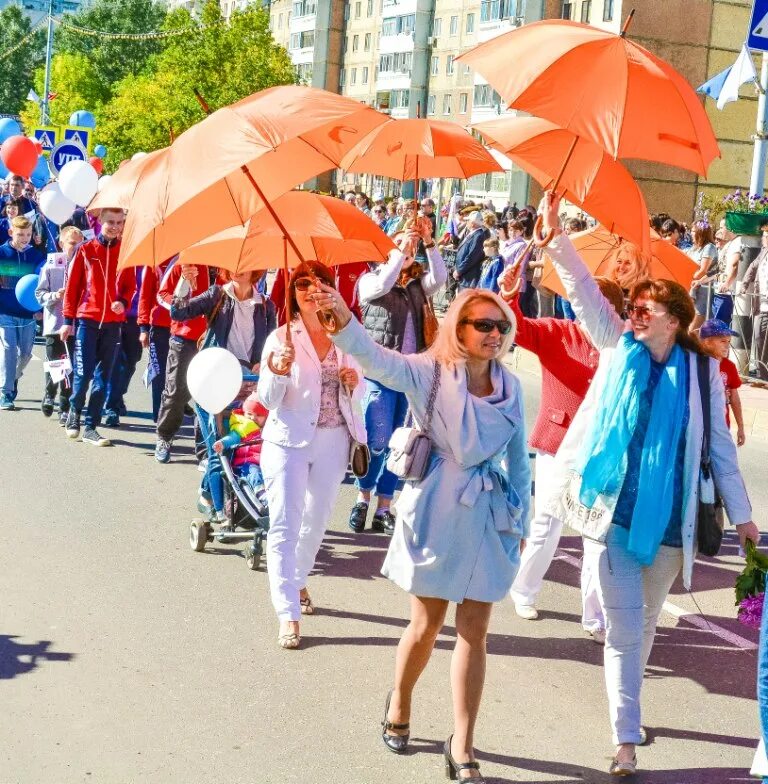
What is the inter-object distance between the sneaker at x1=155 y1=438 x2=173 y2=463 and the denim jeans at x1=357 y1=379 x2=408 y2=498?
7.87 ft

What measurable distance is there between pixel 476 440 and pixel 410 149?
349 centimetres

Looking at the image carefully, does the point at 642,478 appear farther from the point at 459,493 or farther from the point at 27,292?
the point at 27,292

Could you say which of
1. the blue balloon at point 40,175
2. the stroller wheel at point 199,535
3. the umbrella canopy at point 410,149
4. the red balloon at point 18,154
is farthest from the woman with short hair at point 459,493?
the blue balloon at point 40,175

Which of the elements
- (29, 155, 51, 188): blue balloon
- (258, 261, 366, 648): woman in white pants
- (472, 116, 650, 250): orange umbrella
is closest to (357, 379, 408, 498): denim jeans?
(258, 261, 366, 648): woman in white pants

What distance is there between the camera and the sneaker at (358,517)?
927 centimetres

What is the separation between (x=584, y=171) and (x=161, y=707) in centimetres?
330

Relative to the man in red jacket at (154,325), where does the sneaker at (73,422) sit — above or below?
below

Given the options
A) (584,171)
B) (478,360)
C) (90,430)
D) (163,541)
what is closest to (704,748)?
(478,360)

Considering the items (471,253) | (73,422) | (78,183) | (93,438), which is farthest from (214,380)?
(471,253)

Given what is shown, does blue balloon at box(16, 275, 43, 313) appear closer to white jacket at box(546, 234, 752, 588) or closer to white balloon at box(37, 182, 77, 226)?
white balloon at box(37, 182, 77, 226)

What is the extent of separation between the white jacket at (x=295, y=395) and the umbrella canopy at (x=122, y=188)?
1030 mm

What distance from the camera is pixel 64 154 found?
909 inches

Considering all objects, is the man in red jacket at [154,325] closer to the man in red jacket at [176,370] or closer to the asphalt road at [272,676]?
the man in red jacket at [176,370]

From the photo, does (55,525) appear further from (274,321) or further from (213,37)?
(213,37)
